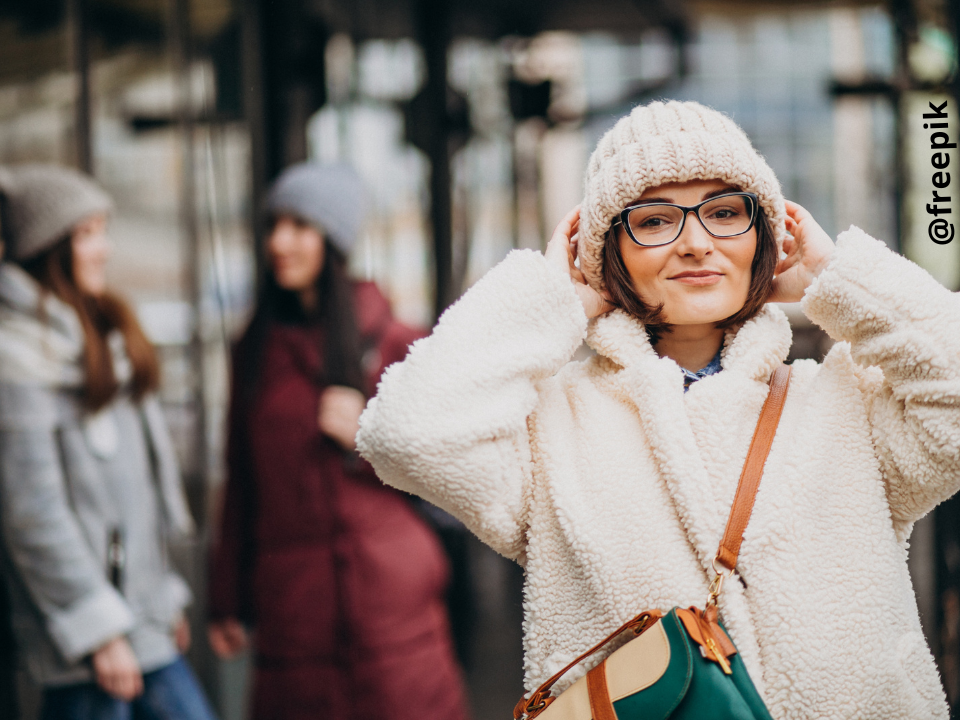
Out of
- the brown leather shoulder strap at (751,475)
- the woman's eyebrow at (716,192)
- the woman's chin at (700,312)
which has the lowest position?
the brown leather shoulder strap at (751,475)

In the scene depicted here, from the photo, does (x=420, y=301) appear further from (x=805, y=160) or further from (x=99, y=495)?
(x=99, y=495)

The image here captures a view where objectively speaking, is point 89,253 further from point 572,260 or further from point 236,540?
Result: point 572,260

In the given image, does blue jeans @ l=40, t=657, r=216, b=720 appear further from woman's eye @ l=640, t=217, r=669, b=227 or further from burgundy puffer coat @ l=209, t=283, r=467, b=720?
woman's eye @ l=640, t=217, r=669, b=227

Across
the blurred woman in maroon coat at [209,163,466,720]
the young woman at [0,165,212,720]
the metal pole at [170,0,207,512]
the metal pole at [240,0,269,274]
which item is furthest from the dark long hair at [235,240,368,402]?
the metal pole at [240,0,269,274]

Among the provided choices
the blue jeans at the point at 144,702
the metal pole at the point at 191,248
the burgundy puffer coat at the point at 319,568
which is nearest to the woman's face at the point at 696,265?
the burgundy puffer coat at the point at 319,568

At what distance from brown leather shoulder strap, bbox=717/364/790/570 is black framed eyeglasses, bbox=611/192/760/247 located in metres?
0.25

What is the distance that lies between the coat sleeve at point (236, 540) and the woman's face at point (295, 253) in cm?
39

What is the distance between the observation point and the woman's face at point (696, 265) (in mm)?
1319

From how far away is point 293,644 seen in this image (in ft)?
9.52

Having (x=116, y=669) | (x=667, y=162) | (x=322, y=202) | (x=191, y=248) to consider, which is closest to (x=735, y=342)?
(x=667, y=162)

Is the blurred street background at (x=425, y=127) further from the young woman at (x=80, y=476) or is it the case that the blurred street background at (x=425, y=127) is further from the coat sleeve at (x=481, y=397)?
the coat sleeve at (x=481, y=397)

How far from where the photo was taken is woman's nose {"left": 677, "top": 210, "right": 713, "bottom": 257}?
51.5 inches

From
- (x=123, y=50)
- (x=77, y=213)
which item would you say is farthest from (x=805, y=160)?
(x=77, y=213)

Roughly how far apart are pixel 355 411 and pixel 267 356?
1.35 ft
